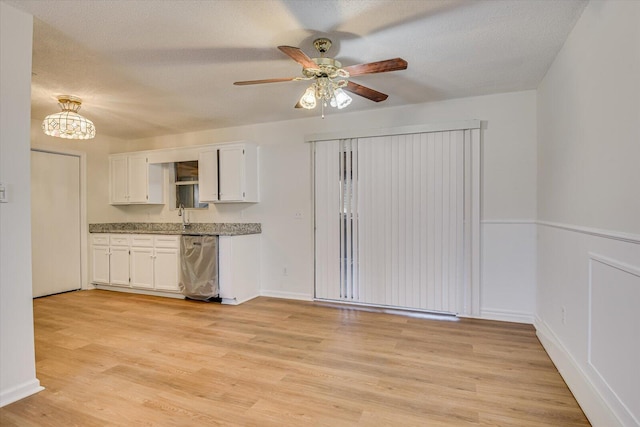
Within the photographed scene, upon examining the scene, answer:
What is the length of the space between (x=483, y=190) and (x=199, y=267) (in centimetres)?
350

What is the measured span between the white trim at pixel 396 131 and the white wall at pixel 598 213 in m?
0.91

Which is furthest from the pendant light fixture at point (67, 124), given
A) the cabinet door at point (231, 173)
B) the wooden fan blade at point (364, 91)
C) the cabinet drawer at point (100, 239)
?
the wooden fan blade at point (364, 91)

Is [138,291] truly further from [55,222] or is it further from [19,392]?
[19,392]

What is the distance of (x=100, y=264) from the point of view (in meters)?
5.04

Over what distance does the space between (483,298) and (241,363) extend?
8.43ft

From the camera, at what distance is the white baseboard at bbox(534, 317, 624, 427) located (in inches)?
65.5

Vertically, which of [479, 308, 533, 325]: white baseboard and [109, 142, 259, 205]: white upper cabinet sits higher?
[109, 142, 259, 205]: white upper cabinet

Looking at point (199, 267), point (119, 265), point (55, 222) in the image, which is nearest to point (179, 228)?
point (119, 265)

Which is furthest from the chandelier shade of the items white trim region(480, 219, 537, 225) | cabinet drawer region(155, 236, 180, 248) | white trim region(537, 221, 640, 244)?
cabinet drawer region(155, 236, 180, 248)

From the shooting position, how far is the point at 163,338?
310 cm

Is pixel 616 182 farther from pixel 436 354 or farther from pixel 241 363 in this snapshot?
pixel 241 363

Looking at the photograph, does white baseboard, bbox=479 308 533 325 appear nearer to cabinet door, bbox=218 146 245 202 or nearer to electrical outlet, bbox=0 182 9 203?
cabinet door, bbox=218 146 245 202

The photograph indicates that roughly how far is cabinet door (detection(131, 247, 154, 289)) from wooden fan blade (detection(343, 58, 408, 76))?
383 centimetres

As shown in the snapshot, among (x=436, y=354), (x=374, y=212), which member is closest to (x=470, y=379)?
(x=436, y=354)
